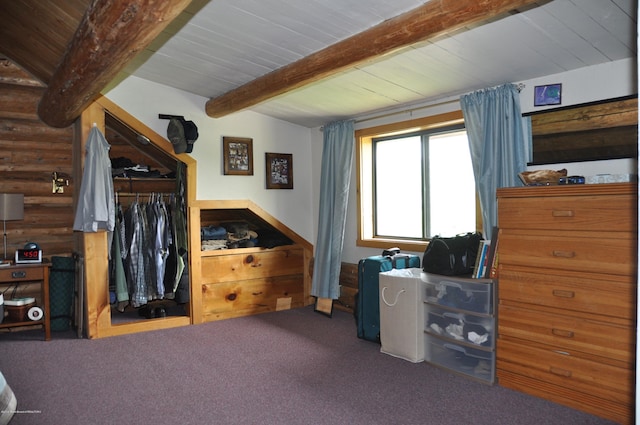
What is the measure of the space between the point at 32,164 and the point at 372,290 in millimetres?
3530

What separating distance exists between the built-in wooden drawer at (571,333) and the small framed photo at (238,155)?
2.90 metres

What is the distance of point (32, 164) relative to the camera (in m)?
4.81

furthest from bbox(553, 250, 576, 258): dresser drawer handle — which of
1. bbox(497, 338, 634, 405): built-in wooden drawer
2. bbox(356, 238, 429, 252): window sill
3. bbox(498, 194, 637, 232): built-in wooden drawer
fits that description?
bbox(356, 238, 429, 252): window sill

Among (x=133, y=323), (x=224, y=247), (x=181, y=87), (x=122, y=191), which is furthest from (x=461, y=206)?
(x=122, y=191)

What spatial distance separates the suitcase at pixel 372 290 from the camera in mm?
3958

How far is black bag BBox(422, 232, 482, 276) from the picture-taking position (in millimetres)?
3295

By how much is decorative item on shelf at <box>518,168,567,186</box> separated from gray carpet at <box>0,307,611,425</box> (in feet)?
4.15

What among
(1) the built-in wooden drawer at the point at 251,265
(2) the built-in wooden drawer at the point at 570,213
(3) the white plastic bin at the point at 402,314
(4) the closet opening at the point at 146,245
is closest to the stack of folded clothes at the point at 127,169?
(4) the closet opening at the point at 146,245

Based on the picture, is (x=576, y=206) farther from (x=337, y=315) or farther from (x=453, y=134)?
(x=337, y=315)

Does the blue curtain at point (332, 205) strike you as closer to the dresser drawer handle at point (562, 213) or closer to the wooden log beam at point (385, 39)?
the wooden log beam at point (385, 39)

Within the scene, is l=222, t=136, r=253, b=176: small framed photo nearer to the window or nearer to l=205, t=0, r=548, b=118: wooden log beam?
l=205, t=0, r=548, b=118: wooden log beam

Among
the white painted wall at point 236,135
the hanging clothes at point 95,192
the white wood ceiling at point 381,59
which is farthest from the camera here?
the white painted wall at point 236,135

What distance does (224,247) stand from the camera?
498cm

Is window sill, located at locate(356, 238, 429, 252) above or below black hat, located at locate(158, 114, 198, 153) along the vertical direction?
below
